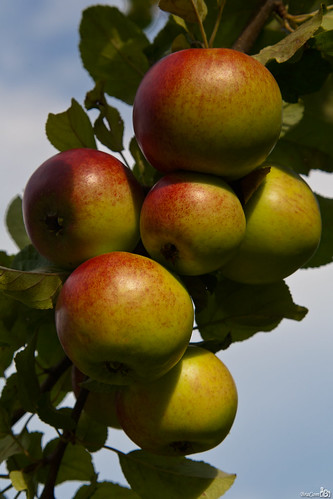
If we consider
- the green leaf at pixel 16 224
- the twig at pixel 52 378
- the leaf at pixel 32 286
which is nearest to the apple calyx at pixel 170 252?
the leaf at pixel 32 286

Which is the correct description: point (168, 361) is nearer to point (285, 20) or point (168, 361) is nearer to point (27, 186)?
point (27, 186)

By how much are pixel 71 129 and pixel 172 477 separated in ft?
2.47

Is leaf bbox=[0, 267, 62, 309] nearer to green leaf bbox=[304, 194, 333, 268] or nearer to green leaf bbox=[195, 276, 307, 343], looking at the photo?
green leaf bbox=[195, 276, 307, 343]

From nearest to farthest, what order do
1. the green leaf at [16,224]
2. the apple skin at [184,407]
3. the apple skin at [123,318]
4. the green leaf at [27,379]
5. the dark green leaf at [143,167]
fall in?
1. the apple skin at [123,318]
2. the apple skin at [184,407]
3. the green leaf at [27,379]
4. the dark green leaf at [143,167]
5. the green leaf at [16,224]

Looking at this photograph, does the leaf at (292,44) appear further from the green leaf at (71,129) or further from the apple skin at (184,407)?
the apple skin at (184,407)

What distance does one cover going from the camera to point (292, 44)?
1.25 m

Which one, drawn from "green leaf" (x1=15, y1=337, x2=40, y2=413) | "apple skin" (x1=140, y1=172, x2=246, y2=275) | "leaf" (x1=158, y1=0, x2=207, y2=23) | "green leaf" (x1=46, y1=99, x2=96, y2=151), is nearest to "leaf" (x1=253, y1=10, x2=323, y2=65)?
"leaf" (x1=158, y1=0, x2=207, y2=23)

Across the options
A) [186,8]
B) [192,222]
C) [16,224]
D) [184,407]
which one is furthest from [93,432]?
[186,8]

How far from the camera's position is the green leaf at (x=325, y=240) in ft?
5.12

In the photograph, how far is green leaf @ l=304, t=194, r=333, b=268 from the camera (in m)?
1.56

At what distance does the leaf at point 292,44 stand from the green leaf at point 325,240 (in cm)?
43

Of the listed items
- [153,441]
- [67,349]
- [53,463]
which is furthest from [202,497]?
[67,349]

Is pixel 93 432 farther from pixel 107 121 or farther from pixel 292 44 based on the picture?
pixel 292 44

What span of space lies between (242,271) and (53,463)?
54 cm
